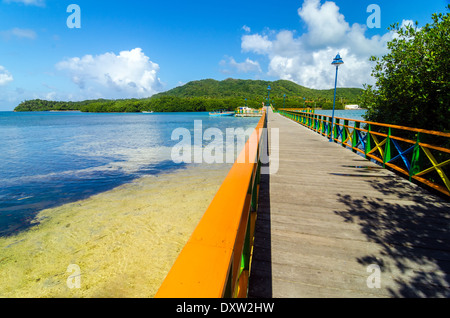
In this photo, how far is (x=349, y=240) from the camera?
3.04 m

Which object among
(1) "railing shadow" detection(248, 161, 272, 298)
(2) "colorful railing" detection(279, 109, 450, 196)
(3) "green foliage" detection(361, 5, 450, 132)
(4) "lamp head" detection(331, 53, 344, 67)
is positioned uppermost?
(4) "lamp head" detection(331, 53, 344, 67)

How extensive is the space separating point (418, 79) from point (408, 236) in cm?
668

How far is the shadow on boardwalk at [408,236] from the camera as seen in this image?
2.33 metres

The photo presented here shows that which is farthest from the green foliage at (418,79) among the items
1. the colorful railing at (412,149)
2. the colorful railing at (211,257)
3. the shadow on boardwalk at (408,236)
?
the colorful railing at (211,257)

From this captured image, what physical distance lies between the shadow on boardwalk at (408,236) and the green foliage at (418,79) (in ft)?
11.2

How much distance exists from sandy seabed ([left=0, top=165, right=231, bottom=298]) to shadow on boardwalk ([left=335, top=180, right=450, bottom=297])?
4.41 meters

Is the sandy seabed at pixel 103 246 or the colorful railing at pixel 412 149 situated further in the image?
the sandy seabed at pixel 103 246

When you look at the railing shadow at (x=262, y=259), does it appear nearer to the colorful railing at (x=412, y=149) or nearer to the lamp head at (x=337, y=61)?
the colorful railing at (x=412, y=149)

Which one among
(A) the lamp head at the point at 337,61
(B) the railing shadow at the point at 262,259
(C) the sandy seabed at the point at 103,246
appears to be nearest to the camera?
(B) the railing shadow at the point at 262,259

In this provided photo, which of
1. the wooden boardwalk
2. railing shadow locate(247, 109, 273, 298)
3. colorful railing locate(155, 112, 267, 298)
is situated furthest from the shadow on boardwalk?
colorful railing locate(155, 112, 267, 298)

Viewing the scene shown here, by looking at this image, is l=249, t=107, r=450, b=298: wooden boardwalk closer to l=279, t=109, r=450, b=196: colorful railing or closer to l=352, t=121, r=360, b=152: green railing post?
l=279, t=109, r=450, b=196: colorful railing

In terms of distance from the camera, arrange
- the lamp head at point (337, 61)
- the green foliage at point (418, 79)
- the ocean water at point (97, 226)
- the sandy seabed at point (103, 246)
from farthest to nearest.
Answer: the lamp head at point (337, 61), the green foliage at point (418, 79), the ocean water at point (97, 226), the sandy seabed at point (103, 246)

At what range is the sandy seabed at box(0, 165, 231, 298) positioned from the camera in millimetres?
5207

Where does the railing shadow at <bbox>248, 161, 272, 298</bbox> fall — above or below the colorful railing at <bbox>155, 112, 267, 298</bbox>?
below
